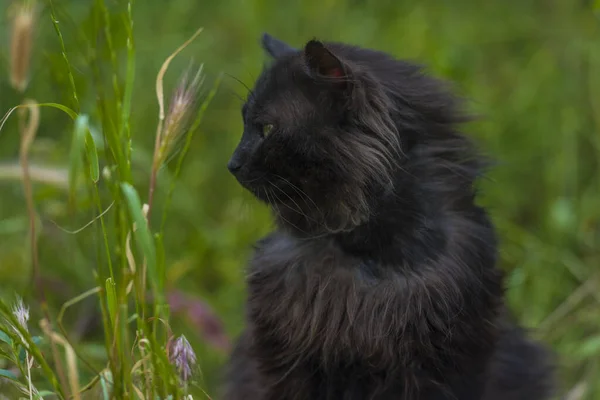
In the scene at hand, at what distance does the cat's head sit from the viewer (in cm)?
143

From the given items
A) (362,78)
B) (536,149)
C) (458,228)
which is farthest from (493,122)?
(362,78)

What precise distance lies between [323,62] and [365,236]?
34 centimetres

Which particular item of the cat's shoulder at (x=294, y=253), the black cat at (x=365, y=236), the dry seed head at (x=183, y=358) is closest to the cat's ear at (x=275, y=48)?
the black cat at (x=365, y=236)

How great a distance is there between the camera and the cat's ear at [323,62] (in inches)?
54.2

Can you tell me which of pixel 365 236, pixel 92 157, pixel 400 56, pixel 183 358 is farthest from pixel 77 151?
pixel 400 56

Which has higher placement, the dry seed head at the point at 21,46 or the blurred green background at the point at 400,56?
the dry seed head at the point at 21,46

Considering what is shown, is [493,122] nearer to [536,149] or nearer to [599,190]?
[536,149]

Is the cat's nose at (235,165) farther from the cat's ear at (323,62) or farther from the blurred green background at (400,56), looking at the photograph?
the blurred green background at (400,56)

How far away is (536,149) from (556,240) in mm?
420

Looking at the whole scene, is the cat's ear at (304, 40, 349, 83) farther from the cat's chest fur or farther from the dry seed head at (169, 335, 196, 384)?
the dry seed head at (169, 335, 196, 384)

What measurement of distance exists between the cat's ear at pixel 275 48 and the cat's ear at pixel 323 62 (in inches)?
7.9

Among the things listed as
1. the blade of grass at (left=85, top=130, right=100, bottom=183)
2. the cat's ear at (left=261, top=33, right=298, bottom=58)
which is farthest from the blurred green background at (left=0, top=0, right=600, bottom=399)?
the blade of grass at (left=85, top=130, right=100, bottom=183)

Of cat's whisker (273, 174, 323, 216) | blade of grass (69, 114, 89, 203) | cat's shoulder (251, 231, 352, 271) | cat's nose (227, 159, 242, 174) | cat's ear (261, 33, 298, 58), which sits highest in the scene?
cat's ear (261, 33, 298, 58)

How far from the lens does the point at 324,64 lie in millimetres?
1405
